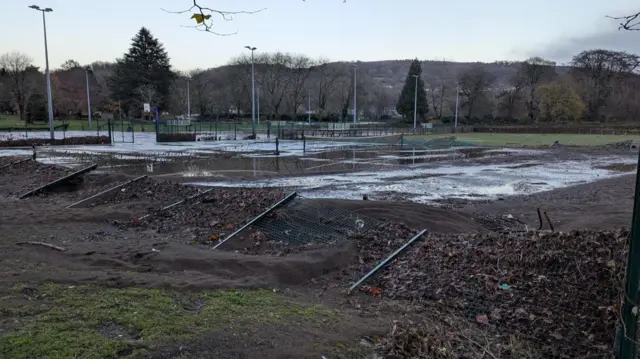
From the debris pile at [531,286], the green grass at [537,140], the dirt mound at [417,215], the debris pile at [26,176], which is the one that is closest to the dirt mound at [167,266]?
the debris pile at [531,286]

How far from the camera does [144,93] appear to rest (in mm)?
99125

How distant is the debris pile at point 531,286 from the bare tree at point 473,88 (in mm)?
101211

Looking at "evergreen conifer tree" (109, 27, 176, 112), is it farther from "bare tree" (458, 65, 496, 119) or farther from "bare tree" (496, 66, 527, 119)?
"bare tree" (496, 66, 527, 119)

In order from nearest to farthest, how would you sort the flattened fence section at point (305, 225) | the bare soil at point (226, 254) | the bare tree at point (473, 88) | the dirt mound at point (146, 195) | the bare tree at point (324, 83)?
the bare soil at point (226, 254)
the flattened fence section at point (305, 225)
the dirt mound at point (146, 195)
the bare tree at point (473, 88)
the bare tree at point (324, 83)

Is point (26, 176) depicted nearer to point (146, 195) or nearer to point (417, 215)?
point (146, 195)

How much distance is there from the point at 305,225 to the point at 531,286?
463 cm

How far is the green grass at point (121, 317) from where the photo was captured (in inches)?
160

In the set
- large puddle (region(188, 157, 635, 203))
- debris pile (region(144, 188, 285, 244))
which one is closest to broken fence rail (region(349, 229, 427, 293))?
debris pile (region(144, 188, 285, 244))

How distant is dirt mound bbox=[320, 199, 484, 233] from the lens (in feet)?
34.6

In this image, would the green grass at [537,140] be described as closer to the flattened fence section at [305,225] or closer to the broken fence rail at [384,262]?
the flattened fence section at [305,225]

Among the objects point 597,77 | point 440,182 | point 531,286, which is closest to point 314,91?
point 597,77

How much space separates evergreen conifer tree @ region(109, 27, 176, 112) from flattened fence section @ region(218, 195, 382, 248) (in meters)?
96.5

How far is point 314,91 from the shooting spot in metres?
115

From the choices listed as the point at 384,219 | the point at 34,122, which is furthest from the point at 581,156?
the point at 34,122
